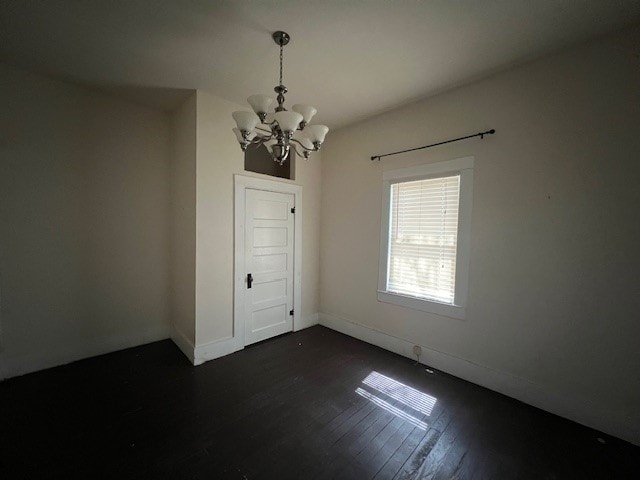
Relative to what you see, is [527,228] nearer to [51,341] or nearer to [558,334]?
[558,334]

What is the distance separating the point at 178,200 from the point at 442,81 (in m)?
3.20

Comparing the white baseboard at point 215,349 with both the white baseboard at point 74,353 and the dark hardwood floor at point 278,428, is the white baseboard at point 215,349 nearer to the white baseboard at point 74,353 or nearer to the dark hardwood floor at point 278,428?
the dark hardwood floor at point 278,428

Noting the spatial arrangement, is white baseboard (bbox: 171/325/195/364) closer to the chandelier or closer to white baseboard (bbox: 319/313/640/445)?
white baseboard (bbox: 319/313/640/445)

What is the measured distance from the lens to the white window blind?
104 inches

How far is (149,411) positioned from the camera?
199 centimetres

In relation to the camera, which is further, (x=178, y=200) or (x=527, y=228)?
(x=178, y=200)

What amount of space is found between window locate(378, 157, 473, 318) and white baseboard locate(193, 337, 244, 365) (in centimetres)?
Answer: 190

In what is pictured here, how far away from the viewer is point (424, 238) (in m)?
2.82

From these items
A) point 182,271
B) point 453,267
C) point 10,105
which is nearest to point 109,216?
point 182,271

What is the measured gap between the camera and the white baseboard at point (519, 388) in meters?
1.84

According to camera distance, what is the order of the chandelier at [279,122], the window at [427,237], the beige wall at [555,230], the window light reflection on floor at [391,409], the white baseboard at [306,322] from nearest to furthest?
1. the chandelier at [279,122]
2. the beige wall at [555,230]
3. the window light reflection on floor at [391,409]
4. the window at [427,237]
5. the white baseboard at [306,322]

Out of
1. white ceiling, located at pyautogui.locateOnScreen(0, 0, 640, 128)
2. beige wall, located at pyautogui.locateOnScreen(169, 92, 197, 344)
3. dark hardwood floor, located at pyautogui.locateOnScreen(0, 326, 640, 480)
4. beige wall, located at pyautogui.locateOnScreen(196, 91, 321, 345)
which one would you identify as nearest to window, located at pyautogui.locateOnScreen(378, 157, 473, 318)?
dark hardwood floor, located at pyautogui.locateOnScreen(0, 326, 640, 480)

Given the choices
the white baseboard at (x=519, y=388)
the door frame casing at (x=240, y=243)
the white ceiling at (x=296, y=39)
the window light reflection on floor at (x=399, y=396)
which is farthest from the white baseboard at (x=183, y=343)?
the white ceiling at (x=296, y=39)

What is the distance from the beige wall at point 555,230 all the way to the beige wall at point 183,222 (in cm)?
253
